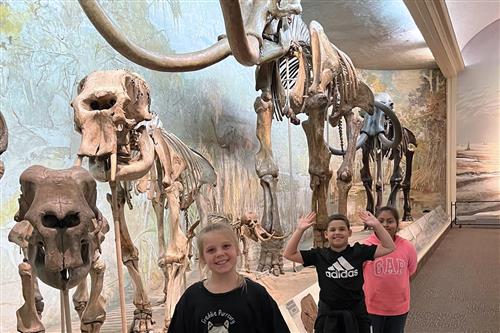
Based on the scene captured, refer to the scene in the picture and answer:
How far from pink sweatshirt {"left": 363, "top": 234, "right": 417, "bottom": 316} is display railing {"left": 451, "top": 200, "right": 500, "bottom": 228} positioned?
46.9ft

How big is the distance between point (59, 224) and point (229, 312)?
2.66ft

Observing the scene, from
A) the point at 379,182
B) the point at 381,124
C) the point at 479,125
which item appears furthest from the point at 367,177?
the point at 479,125

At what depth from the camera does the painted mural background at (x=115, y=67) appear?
4.64m

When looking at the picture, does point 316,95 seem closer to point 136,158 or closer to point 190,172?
point 190,172

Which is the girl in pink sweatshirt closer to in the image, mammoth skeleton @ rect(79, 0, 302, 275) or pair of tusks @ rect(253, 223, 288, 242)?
mammoth skeleton @ rect(79, 0, 302, 275)

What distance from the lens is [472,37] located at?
17906 mm

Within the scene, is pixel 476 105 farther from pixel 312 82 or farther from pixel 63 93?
pixel 63 93

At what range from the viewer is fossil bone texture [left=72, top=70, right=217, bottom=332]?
2.95 metres

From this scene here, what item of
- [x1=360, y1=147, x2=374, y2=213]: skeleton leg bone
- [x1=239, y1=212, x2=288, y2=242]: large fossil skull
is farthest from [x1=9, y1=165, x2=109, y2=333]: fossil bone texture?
[x1=360, y1=147, x2=374, y2=213]: skeleton leg bone

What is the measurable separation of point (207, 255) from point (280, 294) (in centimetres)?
350

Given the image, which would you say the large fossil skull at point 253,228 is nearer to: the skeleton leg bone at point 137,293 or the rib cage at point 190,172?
the rib cage at point 190,172

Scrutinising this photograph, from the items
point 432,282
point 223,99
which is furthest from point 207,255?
point 223,99

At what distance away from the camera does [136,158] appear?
3.58 m

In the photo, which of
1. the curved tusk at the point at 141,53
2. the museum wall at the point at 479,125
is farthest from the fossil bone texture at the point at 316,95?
the museum wall at the point at 479,125
